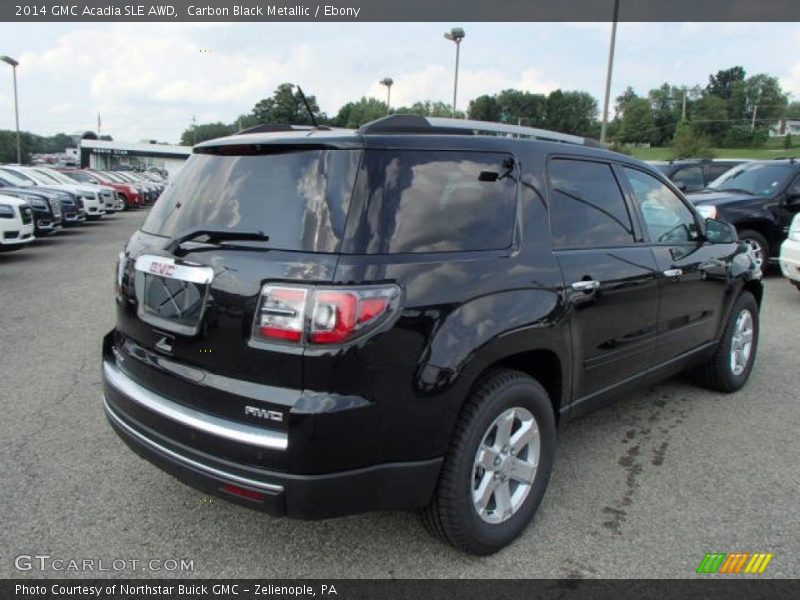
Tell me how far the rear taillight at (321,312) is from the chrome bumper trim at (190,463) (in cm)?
51

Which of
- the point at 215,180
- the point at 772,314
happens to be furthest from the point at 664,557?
the point at 772,314

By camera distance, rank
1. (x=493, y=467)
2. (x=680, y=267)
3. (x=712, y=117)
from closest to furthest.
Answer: (x=493, y=467), (x=680, y=267), (x=712, y=117)

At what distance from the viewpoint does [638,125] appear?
325 ft

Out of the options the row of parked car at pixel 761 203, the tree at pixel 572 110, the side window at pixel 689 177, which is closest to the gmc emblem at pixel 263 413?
the row of parked car at pixel 761 203

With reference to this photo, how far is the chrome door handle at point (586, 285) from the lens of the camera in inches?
120

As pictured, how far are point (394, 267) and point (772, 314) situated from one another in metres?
6.92

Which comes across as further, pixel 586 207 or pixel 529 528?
pixel 586 207

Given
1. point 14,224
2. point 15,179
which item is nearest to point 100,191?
point 15,179

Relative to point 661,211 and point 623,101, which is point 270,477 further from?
point 623,101

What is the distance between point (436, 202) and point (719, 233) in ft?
9.38

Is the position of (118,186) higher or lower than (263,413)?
lower

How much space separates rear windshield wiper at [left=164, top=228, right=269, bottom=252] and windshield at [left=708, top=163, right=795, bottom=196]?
984 centimetres

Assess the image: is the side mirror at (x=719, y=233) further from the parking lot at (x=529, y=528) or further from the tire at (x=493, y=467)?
the tire at (x=493, y=467)
